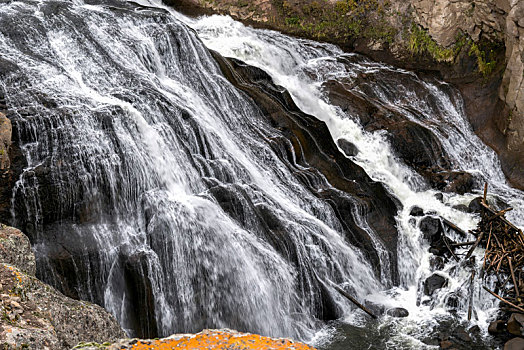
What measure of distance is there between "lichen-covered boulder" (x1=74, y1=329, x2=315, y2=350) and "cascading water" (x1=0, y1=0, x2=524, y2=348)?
11.0 ft

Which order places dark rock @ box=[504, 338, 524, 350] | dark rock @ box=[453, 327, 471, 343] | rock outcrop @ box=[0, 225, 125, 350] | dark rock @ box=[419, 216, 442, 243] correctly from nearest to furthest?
rock outcrop @ box=[0, 225, 125, 350] → dark rock @ box=[504, 338, 524, 350] → dark rock @ box=[453, 327, 471, 343] → dark rock @ box=[419, 216, 442, 243]

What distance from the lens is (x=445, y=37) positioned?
1689 cm

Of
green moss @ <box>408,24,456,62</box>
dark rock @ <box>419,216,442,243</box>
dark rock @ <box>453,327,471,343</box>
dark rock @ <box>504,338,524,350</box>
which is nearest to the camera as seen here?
dark rock @ <box>504,338,524,350</box>

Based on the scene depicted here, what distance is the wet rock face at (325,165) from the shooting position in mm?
11195

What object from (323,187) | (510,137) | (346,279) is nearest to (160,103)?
(323,187)

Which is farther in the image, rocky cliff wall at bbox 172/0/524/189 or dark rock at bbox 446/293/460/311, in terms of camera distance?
rocky cliff wall at bbox 172/0/524/189

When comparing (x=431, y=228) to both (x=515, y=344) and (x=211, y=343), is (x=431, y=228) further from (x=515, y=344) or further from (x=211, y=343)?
(x=211, y=343)

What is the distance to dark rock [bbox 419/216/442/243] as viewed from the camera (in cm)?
1136

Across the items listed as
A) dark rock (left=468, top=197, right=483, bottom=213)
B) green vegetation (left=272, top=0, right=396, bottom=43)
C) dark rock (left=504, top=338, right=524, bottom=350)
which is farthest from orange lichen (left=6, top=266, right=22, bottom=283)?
green vegetation (left=272, top=0, right=396, bottom=43)

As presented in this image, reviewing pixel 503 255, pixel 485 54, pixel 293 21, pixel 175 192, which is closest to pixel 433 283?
pixel 503 255

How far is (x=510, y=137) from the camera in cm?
1395

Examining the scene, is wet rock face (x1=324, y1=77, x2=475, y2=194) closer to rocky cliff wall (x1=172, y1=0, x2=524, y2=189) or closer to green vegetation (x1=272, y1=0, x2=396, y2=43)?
rocky cliff wall (x1=172, y1=0, x2=524, y2=189)

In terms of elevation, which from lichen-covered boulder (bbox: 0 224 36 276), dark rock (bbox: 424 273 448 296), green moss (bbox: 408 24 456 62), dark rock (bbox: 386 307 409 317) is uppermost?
green moss (bbox: 408 24 456 62)

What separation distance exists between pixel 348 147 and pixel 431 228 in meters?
3.41
